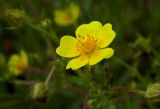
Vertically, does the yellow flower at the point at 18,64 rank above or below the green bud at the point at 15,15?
above

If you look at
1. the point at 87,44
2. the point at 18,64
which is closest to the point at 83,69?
the point at 18,64

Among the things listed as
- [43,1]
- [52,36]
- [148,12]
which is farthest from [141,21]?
[52,36]

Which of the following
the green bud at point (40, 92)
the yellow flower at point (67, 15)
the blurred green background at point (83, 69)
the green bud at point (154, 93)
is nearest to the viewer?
the green bud at point (154, 93)

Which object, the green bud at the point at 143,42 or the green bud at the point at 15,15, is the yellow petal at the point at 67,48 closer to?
the green bud at the point at 15,15

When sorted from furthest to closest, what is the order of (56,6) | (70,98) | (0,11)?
(56,6) < (70,98) < (0,11)

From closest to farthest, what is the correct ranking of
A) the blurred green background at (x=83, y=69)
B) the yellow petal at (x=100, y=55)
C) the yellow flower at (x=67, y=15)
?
the yellow petal at (x=100, y=55), the blurred green background at (x=83, y=69), the yellow flower at (x=67, y=15)

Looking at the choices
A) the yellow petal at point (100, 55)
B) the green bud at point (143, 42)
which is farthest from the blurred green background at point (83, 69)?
the yellow petal at point (100, 55)

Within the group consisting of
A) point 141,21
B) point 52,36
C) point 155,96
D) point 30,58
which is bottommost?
point 155,96

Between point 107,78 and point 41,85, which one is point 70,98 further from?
point 107,78
